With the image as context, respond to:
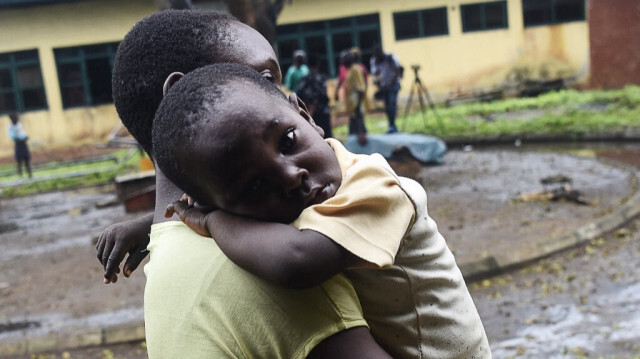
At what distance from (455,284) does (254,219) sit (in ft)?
1.26

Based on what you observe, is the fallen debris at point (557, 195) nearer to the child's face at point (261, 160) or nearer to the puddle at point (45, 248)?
the puddle at point (45, 248)

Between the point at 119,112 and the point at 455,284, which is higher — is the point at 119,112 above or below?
above

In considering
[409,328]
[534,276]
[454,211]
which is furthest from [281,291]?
[454,211]

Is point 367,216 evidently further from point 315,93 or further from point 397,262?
point 315,93

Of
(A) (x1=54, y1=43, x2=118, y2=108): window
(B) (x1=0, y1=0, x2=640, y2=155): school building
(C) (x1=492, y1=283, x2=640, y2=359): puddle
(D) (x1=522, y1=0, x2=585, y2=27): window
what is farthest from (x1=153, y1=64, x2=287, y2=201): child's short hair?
(D) (x1=522, y1=0, x2=585, y2=27): window

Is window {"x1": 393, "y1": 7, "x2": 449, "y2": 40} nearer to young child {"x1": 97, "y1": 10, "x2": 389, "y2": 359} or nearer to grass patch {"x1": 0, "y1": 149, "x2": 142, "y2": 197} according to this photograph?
grass patch {"x1": 0, "y1": 149, "x2": 142, "y2": 197}

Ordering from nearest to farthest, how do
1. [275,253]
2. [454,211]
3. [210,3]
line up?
[275,253]
[454,211]
[210,3]

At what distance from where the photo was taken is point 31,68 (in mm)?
21797

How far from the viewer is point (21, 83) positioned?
71.5 feet

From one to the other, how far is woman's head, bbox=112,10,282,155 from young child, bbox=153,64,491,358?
0.46ft

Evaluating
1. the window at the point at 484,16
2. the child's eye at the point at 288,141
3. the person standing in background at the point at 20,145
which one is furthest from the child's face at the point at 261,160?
the window at the point at 484,16

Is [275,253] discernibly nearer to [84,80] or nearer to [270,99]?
[270,99]

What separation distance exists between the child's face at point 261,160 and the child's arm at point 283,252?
4cm

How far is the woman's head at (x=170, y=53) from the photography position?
1359 millimetres
